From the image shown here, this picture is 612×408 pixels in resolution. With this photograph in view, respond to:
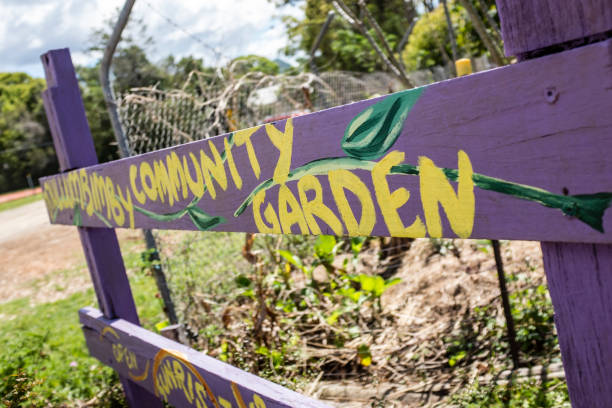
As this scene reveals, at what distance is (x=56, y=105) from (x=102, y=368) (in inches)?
72.5

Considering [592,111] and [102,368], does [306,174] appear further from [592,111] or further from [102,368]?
[102,368]

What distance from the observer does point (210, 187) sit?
146 centimetres

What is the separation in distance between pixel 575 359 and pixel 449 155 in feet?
1.19

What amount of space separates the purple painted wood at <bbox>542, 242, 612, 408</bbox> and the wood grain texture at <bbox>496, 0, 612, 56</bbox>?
0.29m

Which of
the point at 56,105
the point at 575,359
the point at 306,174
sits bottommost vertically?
the point at 575,359

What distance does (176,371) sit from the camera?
1.93m

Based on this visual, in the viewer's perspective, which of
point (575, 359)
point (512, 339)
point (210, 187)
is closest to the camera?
point (575, 359)

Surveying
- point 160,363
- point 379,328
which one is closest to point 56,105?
point 160,363

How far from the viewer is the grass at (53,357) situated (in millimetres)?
2617

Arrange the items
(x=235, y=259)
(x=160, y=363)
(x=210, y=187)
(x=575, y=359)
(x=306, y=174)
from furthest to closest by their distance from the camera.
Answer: (x=235, y=259) → (x=160, y=363) → (x=210, y=187) → (x=306, y=174) → (x=575, y=359)

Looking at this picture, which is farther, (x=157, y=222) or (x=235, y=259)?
(x=235, y=259)

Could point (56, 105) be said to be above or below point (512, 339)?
above

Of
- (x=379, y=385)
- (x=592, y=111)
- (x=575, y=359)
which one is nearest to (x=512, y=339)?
(x=379, y=385)

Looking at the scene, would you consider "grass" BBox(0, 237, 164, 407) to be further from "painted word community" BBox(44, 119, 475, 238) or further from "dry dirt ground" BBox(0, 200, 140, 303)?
"painted word community" BBox(44, 119, 475, 238)
